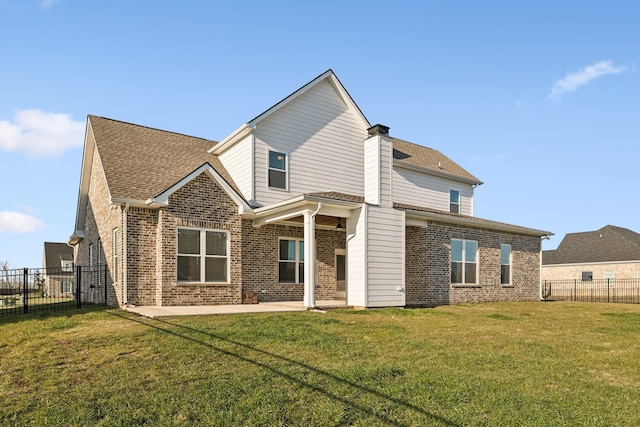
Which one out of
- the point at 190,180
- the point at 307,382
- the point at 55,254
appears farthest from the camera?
the point at 55,254

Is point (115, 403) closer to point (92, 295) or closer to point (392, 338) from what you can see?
point (392, 338)

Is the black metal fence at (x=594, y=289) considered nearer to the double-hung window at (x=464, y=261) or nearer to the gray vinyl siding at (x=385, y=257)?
the double-hung window at (x=464, y=261)

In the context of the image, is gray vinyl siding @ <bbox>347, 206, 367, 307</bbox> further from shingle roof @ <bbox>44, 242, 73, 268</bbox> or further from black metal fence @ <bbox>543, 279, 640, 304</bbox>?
shingle roof @ <bbox>44, 242, 73, 268</bbox>

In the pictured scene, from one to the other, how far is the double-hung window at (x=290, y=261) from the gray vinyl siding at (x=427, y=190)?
6124 millimetres

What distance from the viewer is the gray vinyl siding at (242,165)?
660 inches

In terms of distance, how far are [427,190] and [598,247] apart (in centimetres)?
2555

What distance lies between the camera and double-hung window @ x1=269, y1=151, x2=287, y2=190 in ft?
56.8

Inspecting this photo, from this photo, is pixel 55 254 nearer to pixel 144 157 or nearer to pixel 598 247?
pixel 144 157

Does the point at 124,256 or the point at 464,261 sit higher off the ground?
the point at 124,256

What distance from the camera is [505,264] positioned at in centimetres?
2150

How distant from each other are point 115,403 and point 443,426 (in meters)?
3.75

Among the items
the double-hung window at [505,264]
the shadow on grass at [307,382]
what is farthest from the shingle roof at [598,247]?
the shadow on grass at [307,382]

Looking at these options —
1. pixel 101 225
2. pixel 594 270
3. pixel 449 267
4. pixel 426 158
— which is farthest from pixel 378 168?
pixel 594 270

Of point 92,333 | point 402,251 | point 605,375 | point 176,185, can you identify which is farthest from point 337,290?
point 605,375
